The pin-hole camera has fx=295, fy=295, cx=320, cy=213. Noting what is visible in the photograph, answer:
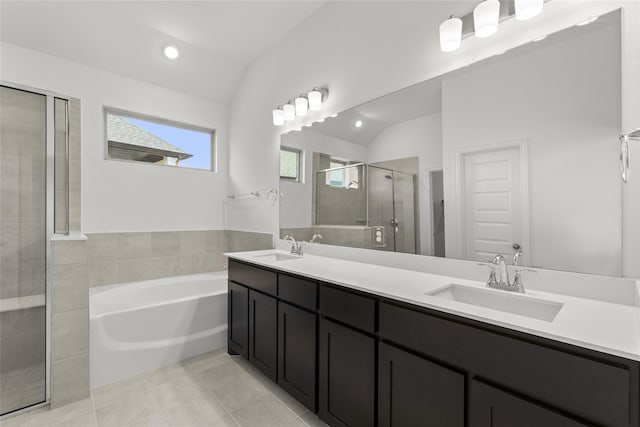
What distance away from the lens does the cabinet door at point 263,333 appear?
197 centimetres

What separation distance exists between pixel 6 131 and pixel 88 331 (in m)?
1.38

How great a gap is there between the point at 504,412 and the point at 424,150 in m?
1.36

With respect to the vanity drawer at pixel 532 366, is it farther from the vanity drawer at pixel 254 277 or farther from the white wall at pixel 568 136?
the vanity drawer at pixel 254 277

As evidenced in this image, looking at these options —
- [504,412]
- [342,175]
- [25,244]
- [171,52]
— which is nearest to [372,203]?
[342,175]

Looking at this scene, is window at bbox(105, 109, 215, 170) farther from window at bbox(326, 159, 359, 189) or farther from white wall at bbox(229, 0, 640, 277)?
window at bbox(326, 159, 359, 189)

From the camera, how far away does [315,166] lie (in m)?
2.64

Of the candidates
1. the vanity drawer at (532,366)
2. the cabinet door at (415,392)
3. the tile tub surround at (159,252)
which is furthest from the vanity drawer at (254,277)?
the vanity drawer at (532,366)

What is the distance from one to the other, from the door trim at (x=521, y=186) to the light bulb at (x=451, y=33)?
1.86ft

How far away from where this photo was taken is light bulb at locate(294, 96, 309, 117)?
8.58 feet

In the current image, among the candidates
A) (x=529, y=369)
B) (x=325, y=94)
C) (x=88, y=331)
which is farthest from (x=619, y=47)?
(x=88, y=331)

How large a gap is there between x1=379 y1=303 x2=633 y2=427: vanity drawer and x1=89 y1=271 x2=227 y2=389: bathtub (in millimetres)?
2000

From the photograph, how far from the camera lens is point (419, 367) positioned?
3.89 feet

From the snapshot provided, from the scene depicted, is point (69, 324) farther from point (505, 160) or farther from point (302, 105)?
point (505, 160)

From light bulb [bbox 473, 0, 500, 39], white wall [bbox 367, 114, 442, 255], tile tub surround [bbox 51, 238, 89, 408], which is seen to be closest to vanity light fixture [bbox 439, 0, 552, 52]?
light bulb [bbox 473, 0, 500, 39]
